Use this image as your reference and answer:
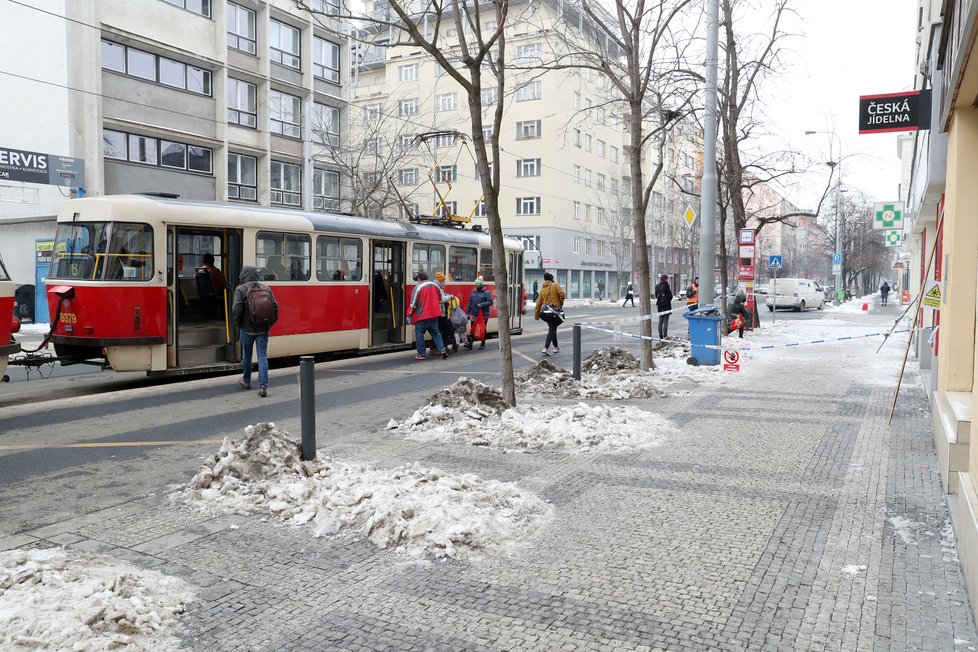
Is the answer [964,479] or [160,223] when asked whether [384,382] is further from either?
[964,479]

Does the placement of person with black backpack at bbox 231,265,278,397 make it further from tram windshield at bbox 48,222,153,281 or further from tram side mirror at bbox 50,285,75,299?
tram side mirror at bbox 50,285,75,299

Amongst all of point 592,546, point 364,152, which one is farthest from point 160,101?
point 592,546

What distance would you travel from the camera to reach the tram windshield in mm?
11430

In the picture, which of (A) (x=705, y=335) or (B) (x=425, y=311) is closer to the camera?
(A) (x=705, y=335)

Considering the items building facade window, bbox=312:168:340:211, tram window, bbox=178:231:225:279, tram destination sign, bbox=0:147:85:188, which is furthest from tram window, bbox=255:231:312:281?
building facade window, bbox=312:168:340:211

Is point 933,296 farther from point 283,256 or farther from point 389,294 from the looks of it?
point 389,294

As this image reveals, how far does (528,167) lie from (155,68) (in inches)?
1346

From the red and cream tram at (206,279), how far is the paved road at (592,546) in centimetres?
264

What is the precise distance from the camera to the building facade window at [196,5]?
2772cm

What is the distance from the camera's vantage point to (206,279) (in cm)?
1343

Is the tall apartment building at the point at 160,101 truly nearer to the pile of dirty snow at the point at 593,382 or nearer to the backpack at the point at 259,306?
the backpack at the point at 259,306

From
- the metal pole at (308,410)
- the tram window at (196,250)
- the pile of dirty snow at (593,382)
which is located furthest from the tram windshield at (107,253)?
the metal pole at (308,410)

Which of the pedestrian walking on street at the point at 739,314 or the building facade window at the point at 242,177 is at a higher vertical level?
the building facade window at the point at 242,177

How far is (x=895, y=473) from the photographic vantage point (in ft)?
21.9
